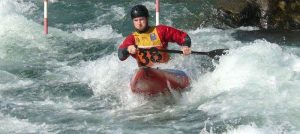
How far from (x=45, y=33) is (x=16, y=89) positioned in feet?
10.6

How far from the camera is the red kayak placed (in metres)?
7.64

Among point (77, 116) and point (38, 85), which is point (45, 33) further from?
point (77, 116)

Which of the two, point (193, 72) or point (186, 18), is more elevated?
point (186, 18)

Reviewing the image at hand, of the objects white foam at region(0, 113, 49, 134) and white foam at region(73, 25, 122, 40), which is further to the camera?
white foam at region(73, 25, 122, 40)

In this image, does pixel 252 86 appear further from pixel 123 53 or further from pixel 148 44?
pixel 123 53

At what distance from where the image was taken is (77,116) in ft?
25.1

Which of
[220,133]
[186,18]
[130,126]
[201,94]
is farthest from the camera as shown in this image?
[186,18]

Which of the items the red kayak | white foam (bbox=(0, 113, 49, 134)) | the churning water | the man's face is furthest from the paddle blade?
white foam (bbox=(0, 113, 49, 134))

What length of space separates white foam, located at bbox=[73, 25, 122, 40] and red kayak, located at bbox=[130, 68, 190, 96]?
4.57m

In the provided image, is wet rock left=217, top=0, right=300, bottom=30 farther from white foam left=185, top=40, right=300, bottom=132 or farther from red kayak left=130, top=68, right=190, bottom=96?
red kayak left=130, top=68, right=190, bottom=96

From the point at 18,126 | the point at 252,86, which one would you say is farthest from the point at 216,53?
the point at 18,126

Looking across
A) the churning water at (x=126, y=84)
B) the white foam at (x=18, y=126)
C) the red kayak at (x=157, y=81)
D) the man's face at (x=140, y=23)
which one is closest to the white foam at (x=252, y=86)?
the churning water at (x=126, y=84)

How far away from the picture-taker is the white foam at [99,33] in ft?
41.2

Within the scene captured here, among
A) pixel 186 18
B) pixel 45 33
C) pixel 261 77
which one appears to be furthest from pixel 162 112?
pixel 186 18
